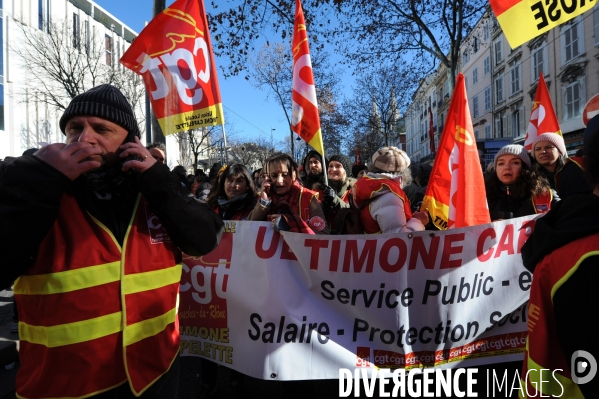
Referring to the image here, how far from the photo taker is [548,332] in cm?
134

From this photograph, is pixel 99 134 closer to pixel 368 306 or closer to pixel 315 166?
pixel 368 306

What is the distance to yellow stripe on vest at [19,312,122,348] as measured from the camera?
51.7 inches

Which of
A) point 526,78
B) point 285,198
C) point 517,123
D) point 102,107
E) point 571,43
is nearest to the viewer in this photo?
point 102,107

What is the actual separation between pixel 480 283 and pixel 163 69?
356 centimetres

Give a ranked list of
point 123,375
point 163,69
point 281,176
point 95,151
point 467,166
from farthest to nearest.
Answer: point 163,69 < point 281,176 < point 467,166 < point 123,375 < point 95,151

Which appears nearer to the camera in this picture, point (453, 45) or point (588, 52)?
point (453, 45)

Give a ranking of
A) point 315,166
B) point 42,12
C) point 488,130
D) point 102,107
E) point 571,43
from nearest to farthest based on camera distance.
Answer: point 102,107 → point 315,166 → point 571,43 → point 42,12 → point 488,130

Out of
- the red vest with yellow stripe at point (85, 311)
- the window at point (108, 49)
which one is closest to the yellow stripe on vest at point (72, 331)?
the red vest with yellow stripe at point (85, 311)

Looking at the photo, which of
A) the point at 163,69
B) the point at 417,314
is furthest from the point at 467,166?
the point at 163,69

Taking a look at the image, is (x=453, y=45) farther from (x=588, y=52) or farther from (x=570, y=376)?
(x=588, y=52)

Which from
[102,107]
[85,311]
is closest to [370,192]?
[102,107]

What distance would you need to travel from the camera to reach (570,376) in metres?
1.31

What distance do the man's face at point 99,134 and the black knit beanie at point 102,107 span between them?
0.02 metres

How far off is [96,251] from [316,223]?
2.30 meters
